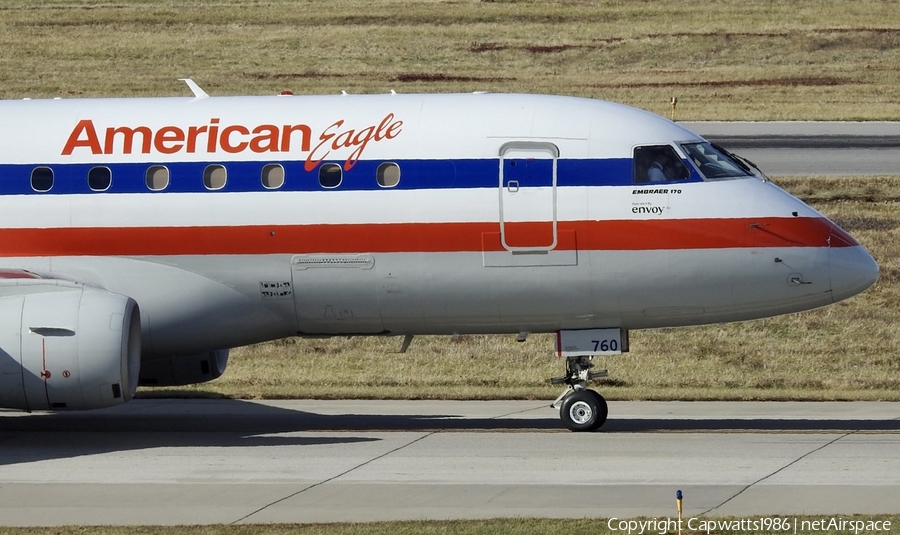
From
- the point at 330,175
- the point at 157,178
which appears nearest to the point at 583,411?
the point at 330,175

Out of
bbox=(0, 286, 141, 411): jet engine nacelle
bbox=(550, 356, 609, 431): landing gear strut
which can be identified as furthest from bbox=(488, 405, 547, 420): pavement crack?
bbox=(0, 286, 141, 411): jet engine nacelle

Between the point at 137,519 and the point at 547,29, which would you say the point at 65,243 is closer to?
the point at 137,519

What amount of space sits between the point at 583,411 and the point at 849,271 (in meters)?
4.07

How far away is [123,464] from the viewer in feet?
60.1

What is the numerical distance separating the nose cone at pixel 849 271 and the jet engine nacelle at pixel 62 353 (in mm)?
9349

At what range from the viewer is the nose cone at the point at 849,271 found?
18922mm

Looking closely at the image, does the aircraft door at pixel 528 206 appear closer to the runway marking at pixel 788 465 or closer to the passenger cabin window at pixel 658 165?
the passenger cabin window at pixel 658 165

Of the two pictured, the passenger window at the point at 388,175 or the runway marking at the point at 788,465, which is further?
the passenger window at the point at 388,175

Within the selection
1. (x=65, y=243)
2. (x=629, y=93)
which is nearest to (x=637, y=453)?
(x=65, y=243)

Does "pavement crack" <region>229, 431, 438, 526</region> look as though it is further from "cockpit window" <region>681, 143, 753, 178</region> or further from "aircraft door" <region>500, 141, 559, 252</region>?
"cockpit window" <region>681, 143, 753, 178</region>

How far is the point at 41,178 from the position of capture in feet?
65.4

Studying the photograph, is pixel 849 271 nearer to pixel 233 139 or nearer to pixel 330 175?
pixel 330 175

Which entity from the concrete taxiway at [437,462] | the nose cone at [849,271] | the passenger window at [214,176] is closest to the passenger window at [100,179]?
the passenger window at [214,176]

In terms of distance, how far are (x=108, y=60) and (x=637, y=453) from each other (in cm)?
5343
